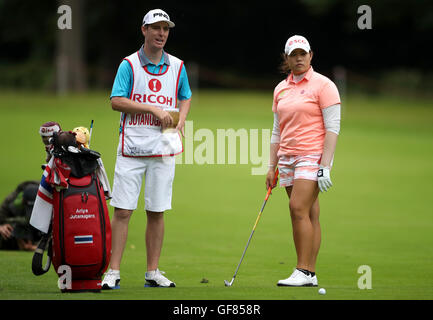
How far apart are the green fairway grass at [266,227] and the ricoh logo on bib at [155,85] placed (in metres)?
1.48

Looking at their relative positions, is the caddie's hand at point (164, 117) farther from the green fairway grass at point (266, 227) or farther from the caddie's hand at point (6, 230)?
the caddie's hand at point (6, 230)

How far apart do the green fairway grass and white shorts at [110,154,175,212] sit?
64cm

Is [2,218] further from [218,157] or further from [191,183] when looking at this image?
[218,157]

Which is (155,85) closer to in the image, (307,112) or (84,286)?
(307,112)

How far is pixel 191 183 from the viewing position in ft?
49.0

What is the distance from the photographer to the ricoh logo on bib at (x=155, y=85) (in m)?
6.29

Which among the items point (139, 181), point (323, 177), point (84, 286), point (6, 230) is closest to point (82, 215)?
point (84, 286)

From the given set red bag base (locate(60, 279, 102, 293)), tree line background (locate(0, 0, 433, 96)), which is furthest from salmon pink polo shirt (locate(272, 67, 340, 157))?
tree line background (locate(0, 0, 433, 96))

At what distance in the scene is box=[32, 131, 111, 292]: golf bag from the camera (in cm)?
583

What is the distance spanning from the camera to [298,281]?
626 centimetres

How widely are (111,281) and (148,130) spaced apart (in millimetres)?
1138

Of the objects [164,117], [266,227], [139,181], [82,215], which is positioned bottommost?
[266,227]
